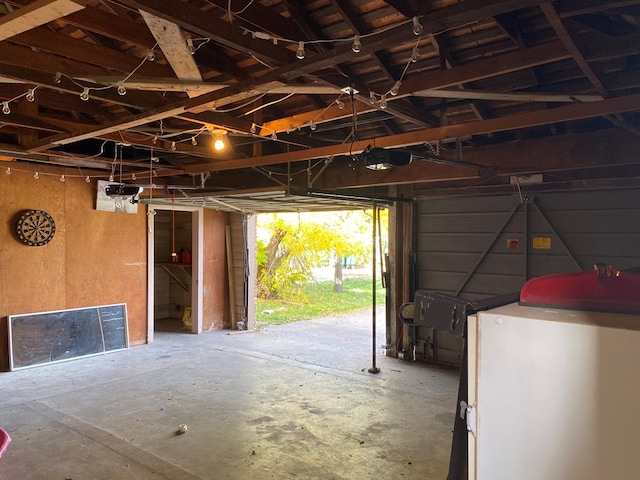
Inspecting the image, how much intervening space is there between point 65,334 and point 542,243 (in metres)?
5.83

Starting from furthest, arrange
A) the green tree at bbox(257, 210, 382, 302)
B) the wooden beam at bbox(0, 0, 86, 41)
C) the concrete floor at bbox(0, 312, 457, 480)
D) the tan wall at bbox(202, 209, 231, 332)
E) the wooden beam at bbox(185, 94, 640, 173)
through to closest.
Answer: the green tree at bbox(257, 210, 382, 302)
the tan wall at bbox(202, 209, 231, 332)
the concrete floor at bbox(0, 312, 457, 480)
the wooden beam at bbox(185, 94, 640, 173)
the wooden beam at bbox(0, 0, 86, 41)

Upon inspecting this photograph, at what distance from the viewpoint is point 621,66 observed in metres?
2.65

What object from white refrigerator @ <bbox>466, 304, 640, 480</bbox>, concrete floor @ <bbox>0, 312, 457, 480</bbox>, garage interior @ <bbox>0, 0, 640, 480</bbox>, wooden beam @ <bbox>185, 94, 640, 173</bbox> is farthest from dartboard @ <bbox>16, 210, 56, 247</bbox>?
white refrigerator @ <bbox>466, 304, 640, 480</bbox>

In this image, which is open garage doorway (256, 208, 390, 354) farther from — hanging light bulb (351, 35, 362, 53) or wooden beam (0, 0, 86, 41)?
wooden beam (0, 0, 86, 41)

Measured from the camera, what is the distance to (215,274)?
781 cm

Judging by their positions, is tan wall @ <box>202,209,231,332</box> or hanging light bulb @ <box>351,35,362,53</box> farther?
tan wall @ <box>202,209,231,332</box>

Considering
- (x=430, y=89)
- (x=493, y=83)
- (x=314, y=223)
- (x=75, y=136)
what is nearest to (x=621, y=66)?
(x=493, y=83)

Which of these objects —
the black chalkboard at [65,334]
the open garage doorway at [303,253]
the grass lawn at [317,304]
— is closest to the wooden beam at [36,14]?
the black chalkboard at [65,334]

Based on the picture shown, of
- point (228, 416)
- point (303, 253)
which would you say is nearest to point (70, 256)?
→ point (228, 416)

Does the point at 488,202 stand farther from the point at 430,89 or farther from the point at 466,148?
the point at 430,89

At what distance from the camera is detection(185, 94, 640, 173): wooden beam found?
2.62 meters

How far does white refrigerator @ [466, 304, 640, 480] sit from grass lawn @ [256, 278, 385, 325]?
769 centimetres

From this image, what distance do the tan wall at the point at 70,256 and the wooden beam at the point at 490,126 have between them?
297cm

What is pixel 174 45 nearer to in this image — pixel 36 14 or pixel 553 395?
pixel 36 14
